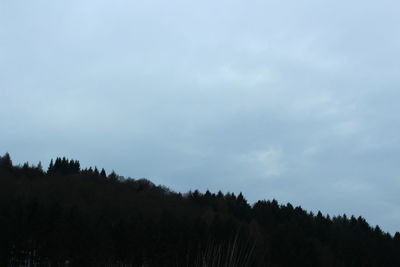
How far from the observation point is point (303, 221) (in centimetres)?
7812

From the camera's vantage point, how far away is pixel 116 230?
53.7m

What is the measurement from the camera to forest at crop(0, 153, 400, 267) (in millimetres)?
48469

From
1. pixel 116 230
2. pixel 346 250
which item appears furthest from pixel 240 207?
pixel 116 230

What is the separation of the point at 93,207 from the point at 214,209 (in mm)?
22039

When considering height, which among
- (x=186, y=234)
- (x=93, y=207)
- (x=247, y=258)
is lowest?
(x=247, y=258)

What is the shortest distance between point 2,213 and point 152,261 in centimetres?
1546

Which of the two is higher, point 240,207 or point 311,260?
point 240,207

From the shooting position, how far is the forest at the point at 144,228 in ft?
159

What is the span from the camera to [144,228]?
5481 centimetres

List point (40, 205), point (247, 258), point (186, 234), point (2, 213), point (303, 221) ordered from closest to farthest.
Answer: point (247, 258), point (2, 213), point (40, 205), point (186, 234), point (303, 221)

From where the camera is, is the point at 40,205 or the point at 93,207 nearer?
the point at 40,205

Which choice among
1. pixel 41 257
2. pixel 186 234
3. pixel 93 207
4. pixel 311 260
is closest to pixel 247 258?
pixel 41 257

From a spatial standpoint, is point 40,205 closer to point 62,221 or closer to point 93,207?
point 62,221

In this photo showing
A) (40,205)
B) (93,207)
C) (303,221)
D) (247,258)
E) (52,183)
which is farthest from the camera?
(303,221)
